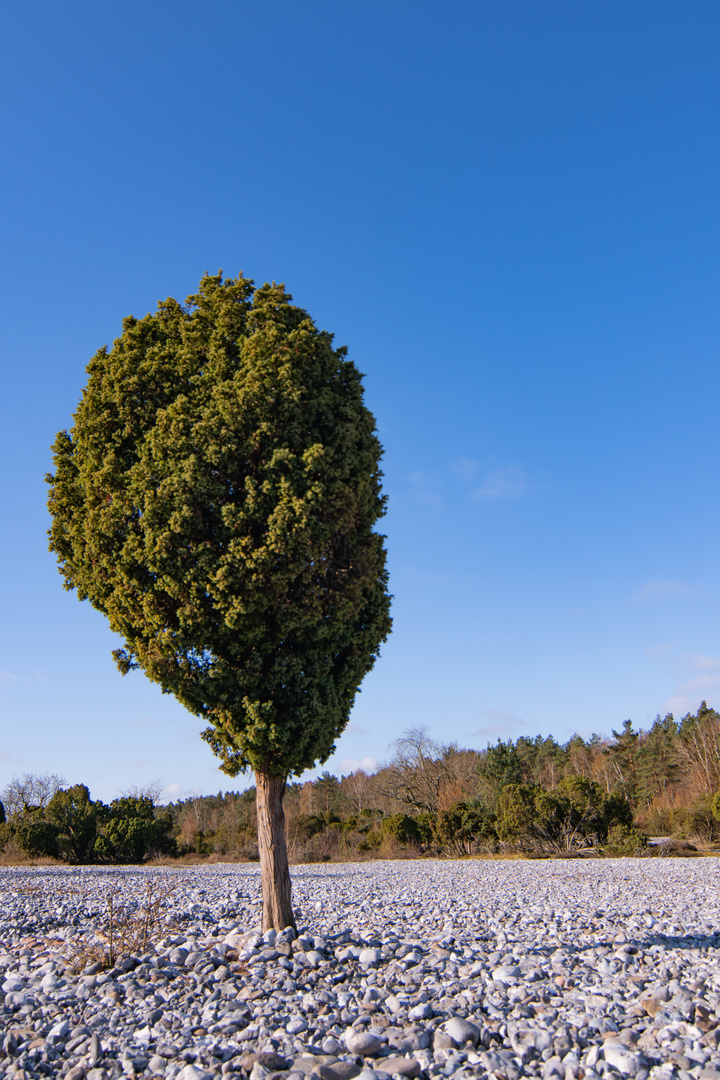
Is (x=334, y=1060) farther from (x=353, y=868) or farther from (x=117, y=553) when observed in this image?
(x=353, y=868)

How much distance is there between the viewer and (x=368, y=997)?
18.7ft

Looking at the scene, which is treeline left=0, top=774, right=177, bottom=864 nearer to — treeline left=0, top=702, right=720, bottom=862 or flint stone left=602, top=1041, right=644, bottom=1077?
treeline left=0, top=702, right=720, bottom=862

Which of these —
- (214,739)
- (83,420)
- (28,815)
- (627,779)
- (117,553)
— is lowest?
(627,779)

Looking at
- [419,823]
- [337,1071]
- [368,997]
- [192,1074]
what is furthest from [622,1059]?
[419,823]

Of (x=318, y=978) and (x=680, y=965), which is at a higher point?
(x=318, y=978)

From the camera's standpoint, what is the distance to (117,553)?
28.2 ft

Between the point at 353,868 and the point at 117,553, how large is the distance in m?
18.7

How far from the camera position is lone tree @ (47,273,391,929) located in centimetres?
801

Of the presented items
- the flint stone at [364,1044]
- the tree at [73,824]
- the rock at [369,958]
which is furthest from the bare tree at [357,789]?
the flint stone at [364,1044]

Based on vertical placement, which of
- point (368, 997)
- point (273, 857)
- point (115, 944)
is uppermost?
point (273, 857)

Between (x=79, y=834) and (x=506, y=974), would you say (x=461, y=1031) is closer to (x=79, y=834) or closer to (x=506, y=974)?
(x=506, y=974)

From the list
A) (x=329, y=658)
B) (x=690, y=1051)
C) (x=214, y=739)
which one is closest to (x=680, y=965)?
(x=690, y=1051)

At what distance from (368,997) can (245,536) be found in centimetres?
497

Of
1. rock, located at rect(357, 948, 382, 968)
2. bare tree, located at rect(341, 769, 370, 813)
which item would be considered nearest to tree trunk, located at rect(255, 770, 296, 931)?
rock, located at rect(357, 948, 382, 968)
